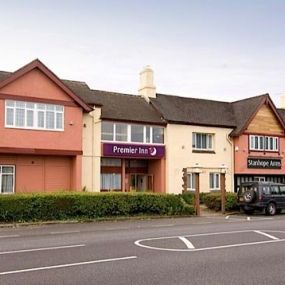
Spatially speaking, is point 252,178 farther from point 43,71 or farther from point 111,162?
point 43,71

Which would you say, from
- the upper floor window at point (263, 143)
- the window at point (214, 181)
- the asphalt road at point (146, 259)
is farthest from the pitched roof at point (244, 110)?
the asphalt road at point (146, 259)

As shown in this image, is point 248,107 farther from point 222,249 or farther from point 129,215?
Answer: point 222,249

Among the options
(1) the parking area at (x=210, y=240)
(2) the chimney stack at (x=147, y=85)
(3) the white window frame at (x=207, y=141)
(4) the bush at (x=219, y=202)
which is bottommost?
(1) the parking area at (x=210, y=240)

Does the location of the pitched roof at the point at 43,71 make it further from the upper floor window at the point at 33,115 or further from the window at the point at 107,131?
the window at the point at 107,131

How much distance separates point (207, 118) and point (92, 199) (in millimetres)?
17328

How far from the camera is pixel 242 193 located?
28.4 metres

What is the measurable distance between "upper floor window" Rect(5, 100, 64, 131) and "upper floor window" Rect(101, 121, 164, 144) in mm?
3903

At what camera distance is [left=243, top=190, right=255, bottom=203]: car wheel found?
27750mm

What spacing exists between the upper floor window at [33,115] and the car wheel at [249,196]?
37.7ft

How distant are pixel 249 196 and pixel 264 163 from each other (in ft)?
43.0

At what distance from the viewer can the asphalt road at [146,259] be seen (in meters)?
8.49

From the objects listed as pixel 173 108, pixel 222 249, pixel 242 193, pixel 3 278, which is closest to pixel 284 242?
pixel 222 249

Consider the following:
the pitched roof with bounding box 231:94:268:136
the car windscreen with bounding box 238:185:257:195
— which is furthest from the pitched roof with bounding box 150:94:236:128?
the car windscreen with bounding box 238:185:257:195

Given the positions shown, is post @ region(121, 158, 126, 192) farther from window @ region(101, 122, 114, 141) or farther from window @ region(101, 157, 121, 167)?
window @ region(101, 122, 114, 141)
